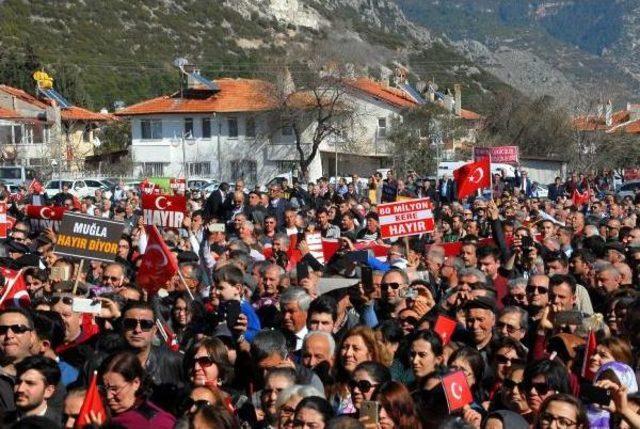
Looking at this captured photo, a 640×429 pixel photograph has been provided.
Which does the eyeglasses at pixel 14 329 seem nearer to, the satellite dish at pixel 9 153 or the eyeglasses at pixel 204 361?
the eyeglasses at pixel 204 361

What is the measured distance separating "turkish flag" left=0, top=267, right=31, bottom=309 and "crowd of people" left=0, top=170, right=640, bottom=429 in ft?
0.19

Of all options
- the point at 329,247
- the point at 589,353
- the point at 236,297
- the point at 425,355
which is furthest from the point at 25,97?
the point at 589,353

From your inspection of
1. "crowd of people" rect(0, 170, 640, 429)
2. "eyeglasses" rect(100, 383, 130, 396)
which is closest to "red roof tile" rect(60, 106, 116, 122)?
"crowd of people" rect(0, 170, 640, 429)

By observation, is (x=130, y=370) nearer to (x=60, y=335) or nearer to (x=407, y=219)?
(x=60, y=335)

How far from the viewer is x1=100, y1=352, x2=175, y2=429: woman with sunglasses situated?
21.7 feet

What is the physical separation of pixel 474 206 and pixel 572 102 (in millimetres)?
58167

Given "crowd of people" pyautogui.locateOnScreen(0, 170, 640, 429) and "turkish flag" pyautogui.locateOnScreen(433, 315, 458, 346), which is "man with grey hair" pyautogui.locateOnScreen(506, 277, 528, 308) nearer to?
"crowd of people" pyautogui.locateOnScreen(0, 170, 640, 429)

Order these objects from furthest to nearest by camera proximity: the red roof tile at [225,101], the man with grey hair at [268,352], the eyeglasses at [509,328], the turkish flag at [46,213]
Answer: the red roof tile at [225,101] → the turkish flag at [46,213] → the eyeglasses at [509,328] → the man with grey hair at [268,352]

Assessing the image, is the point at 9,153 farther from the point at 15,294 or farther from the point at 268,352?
the point at 268,352

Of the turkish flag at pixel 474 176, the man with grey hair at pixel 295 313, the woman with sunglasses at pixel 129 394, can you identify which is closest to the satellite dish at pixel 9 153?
the turkish flag at pixel 474 176

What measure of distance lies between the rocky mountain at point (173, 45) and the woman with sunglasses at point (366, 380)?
59.2m

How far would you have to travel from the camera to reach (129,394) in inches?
267

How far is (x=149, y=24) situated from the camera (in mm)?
110812

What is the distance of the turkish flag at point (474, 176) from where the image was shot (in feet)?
60.5
